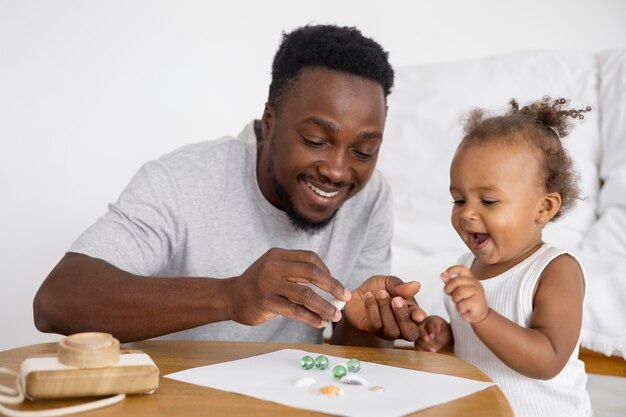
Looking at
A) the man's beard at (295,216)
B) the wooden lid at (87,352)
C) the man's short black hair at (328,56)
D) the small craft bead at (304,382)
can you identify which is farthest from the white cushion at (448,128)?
the wooden lid at (87,352)

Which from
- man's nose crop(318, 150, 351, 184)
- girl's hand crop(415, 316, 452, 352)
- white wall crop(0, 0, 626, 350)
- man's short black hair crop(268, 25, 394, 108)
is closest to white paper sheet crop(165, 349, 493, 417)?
girl's hand crop(415, 316, 452, 352)

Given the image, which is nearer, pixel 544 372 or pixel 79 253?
pixel 544 372

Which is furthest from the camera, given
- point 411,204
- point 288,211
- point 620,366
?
point 411,204

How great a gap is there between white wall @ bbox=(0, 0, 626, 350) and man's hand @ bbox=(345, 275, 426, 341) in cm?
143

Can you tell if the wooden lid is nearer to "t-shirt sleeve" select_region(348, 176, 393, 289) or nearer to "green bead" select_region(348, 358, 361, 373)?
"green bead" select_region(348, 358, 361, 373)

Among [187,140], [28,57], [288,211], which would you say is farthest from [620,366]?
[28,57]

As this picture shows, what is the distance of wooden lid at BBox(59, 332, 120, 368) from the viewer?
2.73 ft

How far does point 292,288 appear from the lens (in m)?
1.03

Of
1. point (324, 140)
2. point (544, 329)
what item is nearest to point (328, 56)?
point (324, 140)

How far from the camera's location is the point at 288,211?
1.53 m

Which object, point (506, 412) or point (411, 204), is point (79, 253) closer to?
point (506, 412)

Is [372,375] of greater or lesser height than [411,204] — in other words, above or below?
below

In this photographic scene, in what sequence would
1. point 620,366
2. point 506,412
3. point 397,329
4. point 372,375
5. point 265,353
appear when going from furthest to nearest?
point 620,366, point 397,329, point 265,353, point 372,375, point 506,412

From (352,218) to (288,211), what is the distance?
0.71 ft
